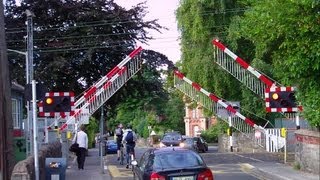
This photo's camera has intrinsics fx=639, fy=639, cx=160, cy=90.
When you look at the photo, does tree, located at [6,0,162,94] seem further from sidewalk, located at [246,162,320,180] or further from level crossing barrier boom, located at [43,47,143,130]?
sidewalk, located at [246,162,320,180]

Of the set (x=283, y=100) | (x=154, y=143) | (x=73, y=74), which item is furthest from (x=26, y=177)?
(x=154, y=143)

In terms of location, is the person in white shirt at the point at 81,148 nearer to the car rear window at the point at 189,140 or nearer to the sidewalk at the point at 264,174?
the sidewalk at the point at 264,174

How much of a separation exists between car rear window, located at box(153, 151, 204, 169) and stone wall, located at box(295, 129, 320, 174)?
18.6 feet

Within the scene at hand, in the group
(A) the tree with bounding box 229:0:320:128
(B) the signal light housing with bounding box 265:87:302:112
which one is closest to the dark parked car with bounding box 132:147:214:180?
(A) the tree with bounding box 229:0:320:128

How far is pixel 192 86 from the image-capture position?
37.9m

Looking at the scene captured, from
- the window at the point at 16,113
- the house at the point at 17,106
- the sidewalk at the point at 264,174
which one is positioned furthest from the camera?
the window at the point at 16,113

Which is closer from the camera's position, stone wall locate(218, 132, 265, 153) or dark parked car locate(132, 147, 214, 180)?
dark parked car locate(132, 147, 214, 180)

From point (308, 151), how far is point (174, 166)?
7.04 meters

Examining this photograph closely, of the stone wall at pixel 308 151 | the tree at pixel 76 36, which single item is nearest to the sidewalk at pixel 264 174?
the stone wall at pixel 308 151

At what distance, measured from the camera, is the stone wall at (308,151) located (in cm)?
1906

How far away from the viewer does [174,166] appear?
47.1 feet

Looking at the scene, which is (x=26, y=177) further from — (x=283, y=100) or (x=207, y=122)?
(x=207, y=122)

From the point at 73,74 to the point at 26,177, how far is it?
28495 millimetres

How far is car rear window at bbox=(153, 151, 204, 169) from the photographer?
1441 centimetres
